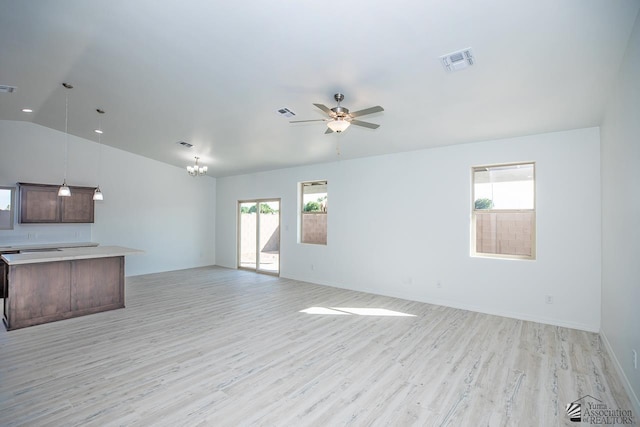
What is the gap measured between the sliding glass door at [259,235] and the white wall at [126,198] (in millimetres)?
1296

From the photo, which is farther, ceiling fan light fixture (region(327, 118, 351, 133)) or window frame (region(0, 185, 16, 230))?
window frame (region(0, 185, 16, 230))

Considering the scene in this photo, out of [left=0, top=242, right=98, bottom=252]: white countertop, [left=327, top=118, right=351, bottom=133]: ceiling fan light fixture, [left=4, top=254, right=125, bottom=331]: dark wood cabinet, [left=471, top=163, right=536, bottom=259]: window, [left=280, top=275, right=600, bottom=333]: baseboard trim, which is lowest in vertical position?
[left=280, top=275, right=600, bottom=333]: baseboard trim

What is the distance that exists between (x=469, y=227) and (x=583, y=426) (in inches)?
121

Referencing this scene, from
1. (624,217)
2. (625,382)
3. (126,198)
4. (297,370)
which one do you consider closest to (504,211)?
(624,217)

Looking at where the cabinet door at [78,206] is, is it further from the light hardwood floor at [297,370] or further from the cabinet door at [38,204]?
the light hardwood floor at [297,370]

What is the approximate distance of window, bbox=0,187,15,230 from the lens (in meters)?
5.98

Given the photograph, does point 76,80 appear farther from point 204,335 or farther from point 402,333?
point 402,333

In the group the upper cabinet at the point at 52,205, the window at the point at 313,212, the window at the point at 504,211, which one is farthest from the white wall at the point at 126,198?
the window at the point at 504,211

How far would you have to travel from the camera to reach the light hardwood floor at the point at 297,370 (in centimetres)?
231

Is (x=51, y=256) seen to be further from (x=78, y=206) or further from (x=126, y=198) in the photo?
(x=126, y=198)

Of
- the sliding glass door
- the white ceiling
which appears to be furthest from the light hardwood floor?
the sliding glass door

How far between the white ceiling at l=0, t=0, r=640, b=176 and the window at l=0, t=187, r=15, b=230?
6.56 ft

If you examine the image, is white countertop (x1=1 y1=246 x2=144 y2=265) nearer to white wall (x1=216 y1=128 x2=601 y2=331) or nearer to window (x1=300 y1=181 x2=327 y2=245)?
window (x1=300 y1=181 x2=327 y2=245)

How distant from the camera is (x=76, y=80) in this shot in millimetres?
4082
